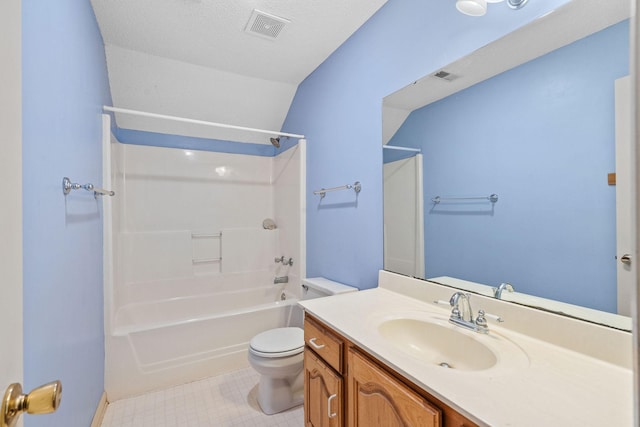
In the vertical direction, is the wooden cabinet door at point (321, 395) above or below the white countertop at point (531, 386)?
below

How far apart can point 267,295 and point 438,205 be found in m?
2.23

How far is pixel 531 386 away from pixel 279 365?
135 cm

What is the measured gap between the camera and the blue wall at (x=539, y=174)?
886mm

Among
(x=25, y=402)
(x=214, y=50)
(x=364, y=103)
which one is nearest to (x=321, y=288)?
(x=364, y=103)

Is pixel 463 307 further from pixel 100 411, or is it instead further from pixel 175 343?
pixel 100 411

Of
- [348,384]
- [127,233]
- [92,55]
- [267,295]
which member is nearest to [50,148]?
[92,55]

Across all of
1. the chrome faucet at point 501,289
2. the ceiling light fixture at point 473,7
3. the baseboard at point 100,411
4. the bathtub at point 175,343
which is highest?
the ceiling light fixture at point 473,7

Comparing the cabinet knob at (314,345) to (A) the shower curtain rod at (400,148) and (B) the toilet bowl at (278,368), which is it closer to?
(B) the toilet bowl at (278,368)

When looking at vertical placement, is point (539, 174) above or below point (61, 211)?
above

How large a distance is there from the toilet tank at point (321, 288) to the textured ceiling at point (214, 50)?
1.74m

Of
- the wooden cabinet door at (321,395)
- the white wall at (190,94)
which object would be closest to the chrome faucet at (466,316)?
the wooden cabinet door at (321,395)

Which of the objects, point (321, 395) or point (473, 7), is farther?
point (321, 395)

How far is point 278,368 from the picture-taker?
173 cm

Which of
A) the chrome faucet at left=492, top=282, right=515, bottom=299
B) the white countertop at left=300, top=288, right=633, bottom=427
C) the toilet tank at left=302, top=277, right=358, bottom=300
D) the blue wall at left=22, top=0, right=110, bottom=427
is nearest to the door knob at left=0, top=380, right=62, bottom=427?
the blue wall at left=22, top=0, right=110, bottom=427
